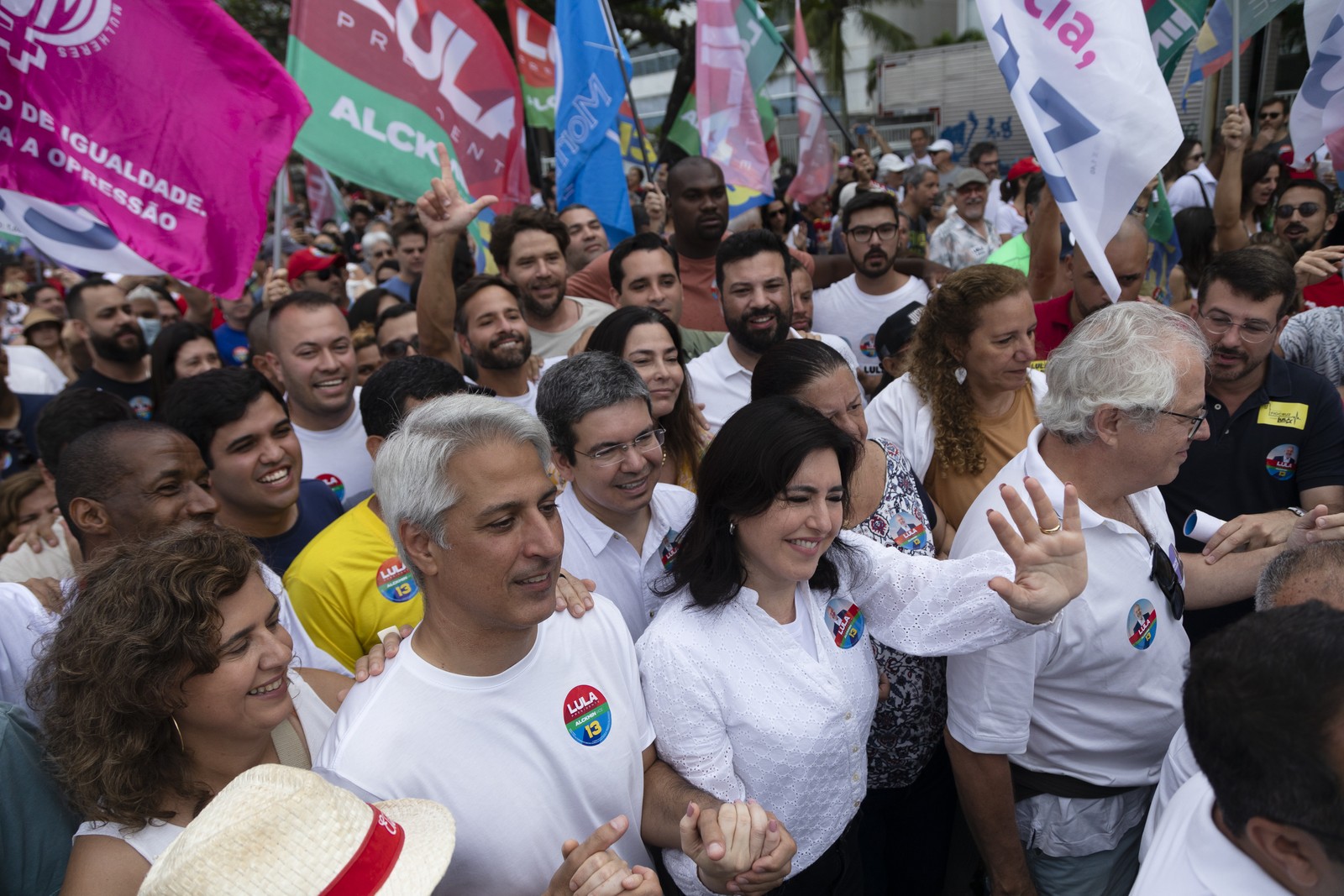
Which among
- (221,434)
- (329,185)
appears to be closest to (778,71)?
(329,185)

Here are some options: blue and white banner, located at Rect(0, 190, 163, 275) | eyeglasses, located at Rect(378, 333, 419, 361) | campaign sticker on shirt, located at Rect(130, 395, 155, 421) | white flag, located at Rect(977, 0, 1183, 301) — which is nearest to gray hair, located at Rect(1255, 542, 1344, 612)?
white flag, located at Rect(977, 0, 1183, 301)

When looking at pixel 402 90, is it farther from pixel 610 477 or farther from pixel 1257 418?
pixel 1257 418

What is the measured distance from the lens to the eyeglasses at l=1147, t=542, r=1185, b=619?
2402mm

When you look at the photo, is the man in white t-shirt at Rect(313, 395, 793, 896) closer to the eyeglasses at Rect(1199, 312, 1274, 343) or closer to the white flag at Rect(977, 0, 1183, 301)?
the white flag at Rect(977, 0, 1183, 301)

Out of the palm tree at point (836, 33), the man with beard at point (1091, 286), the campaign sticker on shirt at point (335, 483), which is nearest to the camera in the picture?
the campaign sticker on shirt at point (335, 483)

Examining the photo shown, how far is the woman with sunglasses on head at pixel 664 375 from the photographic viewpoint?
11.4 feet

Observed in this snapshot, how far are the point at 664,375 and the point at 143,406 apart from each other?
11.9 feet

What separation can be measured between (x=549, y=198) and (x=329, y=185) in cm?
441

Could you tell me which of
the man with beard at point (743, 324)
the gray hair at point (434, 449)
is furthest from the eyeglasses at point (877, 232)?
the gray hair at point (434, 449)

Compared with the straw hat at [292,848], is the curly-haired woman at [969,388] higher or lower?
higher

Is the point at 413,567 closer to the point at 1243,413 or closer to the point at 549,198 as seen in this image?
the point at 1243,413

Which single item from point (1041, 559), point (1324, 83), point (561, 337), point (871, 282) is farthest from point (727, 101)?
point (1041, 559)

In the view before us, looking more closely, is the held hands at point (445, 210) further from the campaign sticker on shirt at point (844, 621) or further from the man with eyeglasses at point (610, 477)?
the campaign sticker on shirt at point (844, 621)

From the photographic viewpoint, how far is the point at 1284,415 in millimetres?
3188
